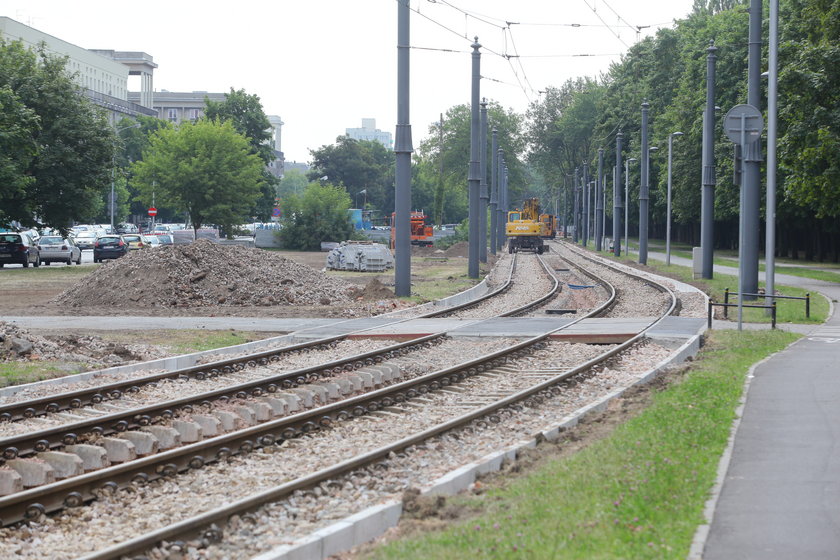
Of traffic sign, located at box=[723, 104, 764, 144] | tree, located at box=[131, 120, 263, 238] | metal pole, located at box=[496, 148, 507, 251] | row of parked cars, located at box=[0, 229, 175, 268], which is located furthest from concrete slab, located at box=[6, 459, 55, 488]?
metal pole, located at box=[496, 148, 507, 251]

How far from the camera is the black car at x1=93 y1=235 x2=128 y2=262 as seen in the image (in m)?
56.5

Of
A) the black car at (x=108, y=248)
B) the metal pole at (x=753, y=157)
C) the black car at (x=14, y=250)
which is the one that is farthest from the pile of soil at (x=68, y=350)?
the black car at (x=108, y=248)

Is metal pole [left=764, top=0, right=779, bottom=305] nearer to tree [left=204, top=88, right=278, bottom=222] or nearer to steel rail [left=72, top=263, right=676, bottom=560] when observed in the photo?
steel rail [left=72, top=263, right=676, bottom=560]

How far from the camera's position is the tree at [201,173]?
219 feet

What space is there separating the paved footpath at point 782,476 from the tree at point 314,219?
67.1m

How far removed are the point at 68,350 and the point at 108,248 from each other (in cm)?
4068

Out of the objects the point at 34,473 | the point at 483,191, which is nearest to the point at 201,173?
the point at 483,191

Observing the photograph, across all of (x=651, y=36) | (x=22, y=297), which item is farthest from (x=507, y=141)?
(x=22, y=297)

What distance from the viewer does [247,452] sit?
10117mm

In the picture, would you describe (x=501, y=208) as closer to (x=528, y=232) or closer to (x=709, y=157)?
(x=528, y=232)

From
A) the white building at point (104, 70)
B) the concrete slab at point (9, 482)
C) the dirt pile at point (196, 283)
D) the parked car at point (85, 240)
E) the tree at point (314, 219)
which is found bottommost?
the concrete slab at point (9, 482)

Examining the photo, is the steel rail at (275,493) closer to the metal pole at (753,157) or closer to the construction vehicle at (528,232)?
the metal pole at (753,157)

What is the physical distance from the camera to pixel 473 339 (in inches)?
784

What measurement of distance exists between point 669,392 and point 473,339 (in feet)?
24.7
